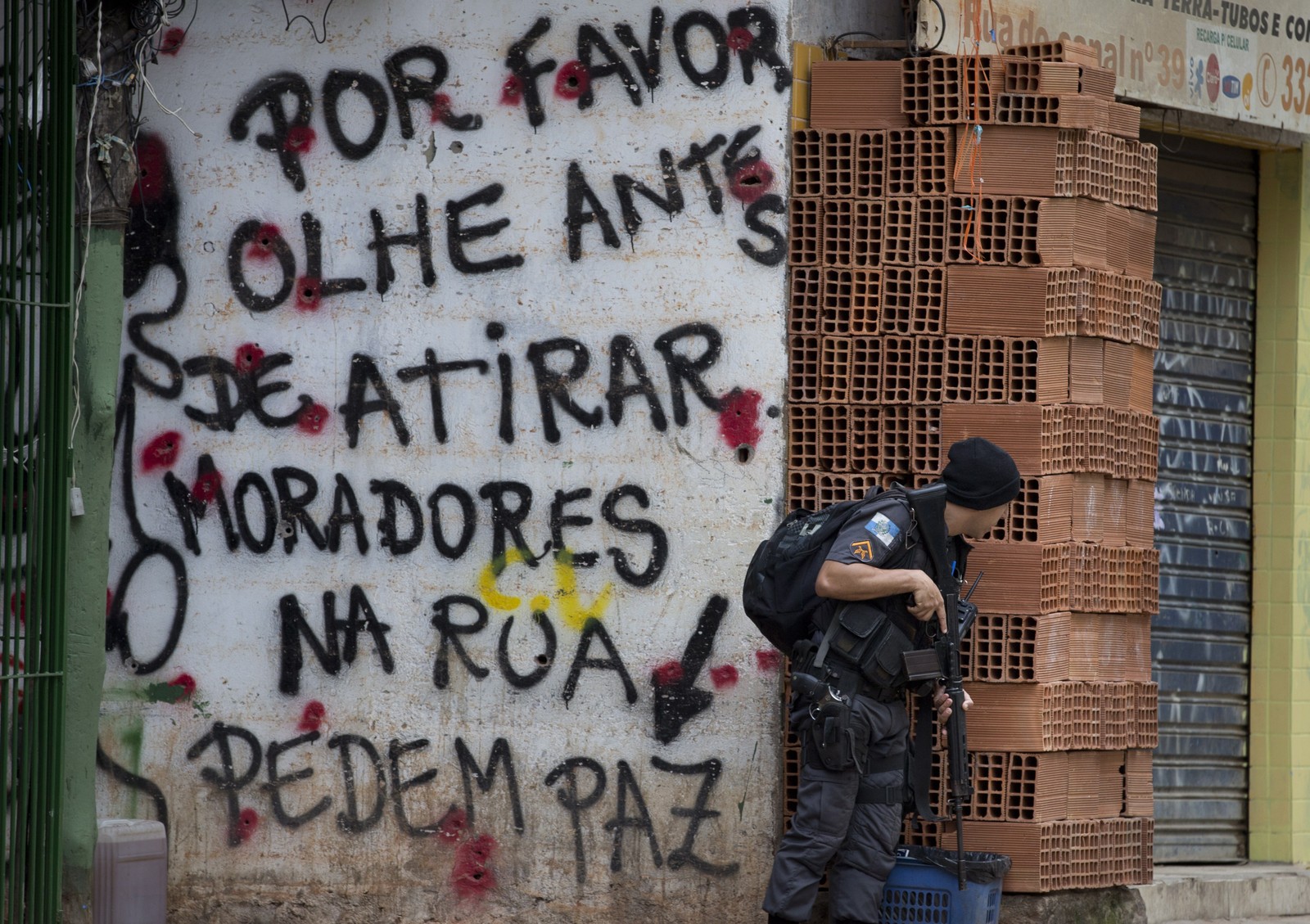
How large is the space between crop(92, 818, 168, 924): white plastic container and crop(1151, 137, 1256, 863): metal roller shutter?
4163 mm

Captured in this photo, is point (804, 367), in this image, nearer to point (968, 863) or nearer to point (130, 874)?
point (968, 863)

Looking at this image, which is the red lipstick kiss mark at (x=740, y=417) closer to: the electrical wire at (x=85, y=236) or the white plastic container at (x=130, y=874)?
Result: the electrical wire at (x=85, y=236)

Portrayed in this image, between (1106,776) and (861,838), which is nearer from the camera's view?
(861,838)

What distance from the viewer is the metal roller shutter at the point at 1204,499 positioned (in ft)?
24.6

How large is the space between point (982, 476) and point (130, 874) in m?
3.18

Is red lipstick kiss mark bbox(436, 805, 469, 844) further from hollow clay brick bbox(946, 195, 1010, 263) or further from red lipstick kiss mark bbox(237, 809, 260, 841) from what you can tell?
hollow clay brick bbox(946, 195, 1010, 263)

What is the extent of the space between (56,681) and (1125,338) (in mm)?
3876

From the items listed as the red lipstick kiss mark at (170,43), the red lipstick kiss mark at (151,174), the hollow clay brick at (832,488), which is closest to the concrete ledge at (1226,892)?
the hollow clay brick at (832,488)

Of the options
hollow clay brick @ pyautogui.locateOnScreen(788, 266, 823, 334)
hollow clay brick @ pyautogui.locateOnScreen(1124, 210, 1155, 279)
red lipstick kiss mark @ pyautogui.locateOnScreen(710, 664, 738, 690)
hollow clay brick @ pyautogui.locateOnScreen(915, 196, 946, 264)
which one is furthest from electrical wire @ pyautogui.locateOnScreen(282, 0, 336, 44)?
hollow clay brick @ pyautogui.locateOnScreen(1124, 210, 1155, 279)

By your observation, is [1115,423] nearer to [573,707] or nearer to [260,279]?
Result: [573,707]

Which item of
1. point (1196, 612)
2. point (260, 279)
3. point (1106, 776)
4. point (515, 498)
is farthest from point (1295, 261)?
point (260, 279)

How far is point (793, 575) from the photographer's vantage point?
5.43m

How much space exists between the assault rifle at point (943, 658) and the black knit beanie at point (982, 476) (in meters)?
0.06

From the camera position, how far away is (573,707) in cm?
607
